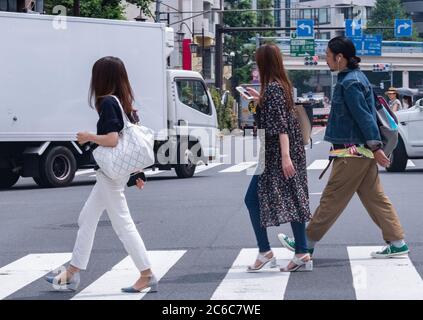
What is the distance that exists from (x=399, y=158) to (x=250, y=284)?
1498cm

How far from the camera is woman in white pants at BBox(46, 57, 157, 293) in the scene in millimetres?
8016

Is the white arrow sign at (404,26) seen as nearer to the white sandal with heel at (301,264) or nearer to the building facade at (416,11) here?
the white sandal with heel at (301,264)

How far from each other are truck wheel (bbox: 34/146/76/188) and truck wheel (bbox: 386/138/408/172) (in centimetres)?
641

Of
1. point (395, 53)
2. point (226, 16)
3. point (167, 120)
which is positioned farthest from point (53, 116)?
point (395, 53)

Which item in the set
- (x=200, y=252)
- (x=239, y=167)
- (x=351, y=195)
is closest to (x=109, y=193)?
(x=351, y=195)

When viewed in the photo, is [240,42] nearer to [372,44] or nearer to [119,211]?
[372,44]

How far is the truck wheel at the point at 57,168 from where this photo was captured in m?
21.2

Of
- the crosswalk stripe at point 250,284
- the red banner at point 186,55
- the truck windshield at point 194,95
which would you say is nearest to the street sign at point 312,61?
the red banner at point 186,55

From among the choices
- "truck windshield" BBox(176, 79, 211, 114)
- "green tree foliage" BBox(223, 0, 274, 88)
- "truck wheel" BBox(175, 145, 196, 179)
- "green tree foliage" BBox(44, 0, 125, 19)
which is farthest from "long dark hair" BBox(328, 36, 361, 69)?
"green tree foliage" BBox(223, 0, 274, 88)

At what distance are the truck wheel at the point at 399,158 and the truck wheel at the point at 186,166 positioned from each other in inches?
163

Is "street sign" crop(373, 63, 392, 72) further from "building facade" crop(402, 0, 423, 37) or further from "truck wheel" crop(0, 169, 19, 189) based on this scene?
"truck wheel" crop(0, 169, 19, 189)

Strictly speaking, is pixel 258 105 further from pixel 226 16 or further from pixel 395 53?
pixel 395 53

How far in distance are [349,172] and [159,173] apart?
17.5m
